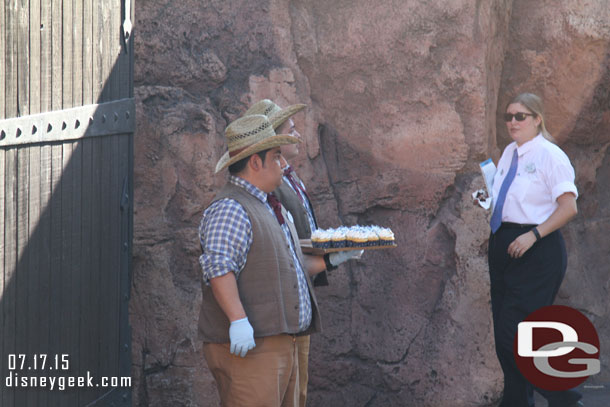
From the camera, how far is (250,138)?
3.82 meters

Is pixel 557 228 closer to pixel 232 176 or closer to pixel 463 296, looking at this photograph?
pixel 463 296

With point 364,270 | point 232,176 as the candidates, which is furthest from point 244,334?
point 364,270

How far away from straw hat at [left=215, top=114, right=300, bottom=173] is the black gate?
777 mm

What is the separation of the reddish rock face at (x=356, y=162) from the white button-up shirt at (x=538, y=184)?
75 centimetres

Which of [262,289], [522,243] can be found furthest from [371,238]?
[522,243]

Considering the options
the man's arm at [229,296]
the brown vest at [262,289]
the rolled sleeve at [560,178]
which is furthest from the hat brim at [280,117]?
the rolled sleeve at [560,178]

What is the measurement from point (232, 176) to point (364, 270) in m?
2.37

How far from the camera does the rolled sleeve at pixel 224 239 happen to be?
3.54 m

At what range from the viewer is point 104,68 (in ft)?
14.2

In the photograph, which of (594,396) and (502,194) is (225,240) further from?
(594,396)

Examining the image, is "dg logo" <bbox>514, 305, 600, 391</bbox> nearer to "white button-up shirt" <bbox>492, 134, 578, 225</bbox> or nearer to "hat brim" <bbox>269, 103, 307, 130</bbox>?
"white button-up shirt" <bbox>492, 134, 578, 225</bbox>

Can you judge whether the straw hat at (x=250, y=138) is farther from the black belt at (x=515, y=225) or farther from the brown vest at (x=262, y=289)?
the black belt at (x=515, y=225)

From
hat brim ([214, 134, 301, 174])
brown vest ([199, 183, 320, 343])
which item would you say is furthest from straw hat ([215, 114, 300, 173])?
brown vest ([199, 183, 320, 343])

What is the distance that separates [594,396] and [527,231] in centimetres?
186
